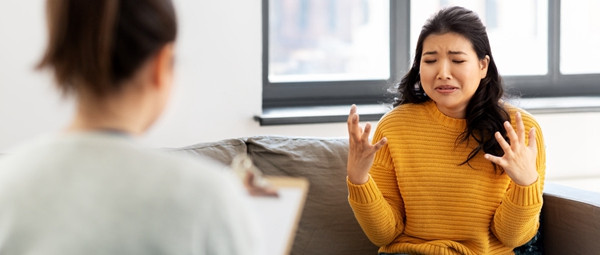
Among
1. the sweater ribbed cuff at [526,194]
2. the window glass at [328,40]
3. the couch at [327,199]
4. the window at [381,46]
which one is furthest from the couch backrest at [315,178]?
the window glass at [328,40]

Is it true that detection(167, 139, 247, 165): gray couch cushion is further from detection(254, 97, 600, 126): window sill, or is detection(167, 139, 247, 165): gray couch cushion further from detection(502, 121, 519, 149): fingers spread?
detection(502, 121, 519, 149): fingers spread

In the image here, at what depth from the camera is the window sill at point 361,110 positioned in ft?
8.87

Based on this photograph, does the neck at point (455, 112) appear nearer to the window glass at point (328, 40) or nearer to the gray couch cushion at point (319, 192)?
the gray couch cushion at point (319, 192)

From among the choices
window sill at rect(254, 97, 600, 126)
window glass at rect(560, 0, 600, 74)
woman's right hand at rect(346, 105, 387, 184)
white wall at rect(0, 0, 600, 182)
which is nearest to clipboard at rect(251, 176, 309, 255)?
woman's right hand at rect(346, 105, 387, 184)

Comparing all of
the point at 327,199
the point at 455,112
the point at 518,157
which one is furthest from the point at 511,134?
the point at 327,199

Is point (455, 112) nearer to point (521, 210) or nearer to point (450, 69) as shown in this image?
point (450, 69)

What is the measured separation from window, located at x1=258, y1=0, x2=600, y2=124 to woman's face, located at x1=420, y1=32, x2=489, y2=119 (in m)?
0.90

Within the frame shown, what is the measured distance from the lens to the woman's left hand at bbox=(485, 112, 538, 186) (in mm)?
1725

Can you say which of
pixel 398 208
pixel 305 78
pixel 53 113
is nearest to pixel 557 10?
pixel 305 78

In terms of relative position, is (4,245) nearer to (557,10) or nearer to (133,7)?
(133,7)

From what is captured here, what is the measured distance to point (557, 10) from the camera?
329 centimetres

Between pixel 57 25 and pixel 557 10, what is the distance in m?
2.95

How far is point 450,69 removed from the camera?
190 cm

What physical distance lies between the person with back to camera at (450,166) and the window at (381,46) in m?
0.86
